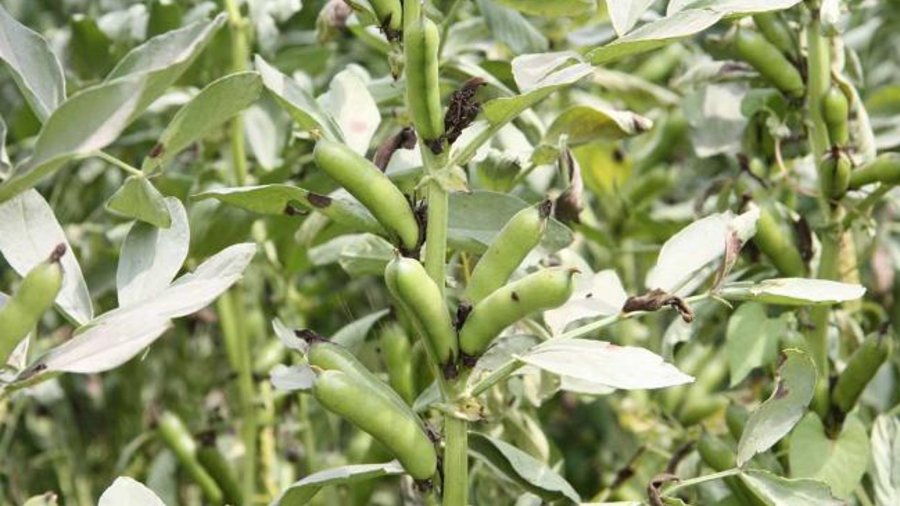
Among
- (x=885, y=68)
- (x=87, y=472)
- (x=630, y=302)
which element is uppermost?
(x=630, y=302)

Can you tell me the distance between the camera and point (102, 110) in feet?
1.75

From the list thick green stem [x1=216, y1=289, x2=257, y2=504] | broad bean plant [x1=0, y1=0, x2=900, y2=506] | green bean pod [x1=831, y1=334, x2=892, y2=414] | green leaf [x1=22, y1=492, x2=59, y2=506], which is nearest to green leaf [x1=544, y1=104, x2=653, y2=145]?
broad bean plant [x1=0, y1=0, x2=900, y2=506]

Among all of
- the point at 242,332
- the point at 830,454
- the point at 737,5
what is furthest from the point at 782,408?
the point at 242,332

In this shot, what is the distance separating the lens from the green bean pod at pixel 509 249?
623 millimetres

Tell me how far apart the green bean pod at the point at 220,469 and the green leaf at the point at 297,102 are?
465 mm

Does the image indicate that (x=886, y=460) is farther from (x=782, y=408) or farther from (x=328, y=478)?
(x=328, y=478)

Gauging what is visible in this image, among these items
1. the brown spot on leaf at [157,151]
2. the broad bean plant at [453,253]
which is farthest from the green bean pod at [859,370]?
the brown spot on leaf at [157,151]

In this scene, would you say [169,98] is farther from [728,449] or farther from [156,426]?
[728,449]

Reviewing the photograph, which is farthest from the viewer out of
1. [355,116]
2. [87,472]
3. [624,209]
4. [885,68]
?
[885,68]

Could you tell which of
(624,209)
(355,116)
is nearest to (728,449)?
(355,116)

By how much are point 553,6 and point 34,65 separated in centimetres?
29

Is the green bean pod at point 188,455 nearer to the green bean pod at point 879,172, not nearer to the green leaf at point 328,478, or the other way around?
the green leaf at point 328,478

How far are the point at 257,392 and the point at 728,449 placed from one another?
1.48 ft

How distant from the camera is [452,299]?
102 cm
